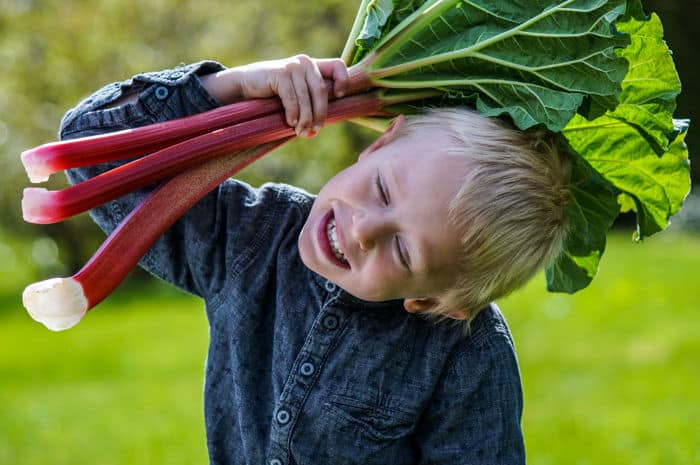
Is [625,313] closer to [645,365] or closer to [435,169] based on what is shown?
[645,365]

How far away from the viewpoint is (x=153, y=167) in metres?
2.22

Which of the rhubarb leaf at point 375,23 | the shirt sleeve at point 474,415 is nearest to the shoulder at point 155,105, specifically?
the rhubarb leaf at point 375,23

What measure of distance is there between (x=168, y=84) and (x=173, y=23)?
12.7 metres

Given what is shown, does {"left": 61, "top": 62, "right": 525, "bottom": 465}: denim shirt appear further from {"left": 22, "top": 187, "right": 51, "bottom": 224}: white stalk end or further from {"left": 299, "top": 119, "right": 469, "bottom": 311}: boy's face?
{"left": 22, "top": 187, "right": 51, "bottom": 224}: white stalk end

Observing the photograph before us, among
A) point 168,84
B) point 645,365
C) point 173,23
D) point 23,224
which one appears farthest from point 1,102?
point 168,84

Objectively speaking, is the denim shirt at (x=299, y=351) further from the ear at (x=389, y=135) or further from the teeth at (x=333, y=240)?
the ear at (x=389, y=135)

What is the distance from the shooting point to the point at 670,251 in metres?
11.4

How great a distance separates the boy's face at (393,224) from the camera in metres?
2.20

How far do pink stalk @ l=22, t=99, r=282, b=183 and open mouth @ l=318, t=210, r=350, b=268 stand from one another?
1.02ft

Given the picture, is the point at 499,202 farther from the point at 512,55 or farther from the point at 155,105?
the point at 155,105

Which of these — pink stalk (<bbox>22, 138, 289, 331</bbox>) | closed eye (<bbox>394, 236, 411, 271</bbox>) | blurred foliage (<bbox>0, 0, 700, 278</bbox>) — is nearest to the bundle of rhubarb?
pink stalk (<bbox>22, 138, 289, 331</bbox>)

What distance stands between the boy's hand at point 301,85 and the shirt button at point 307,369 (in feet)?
1.99

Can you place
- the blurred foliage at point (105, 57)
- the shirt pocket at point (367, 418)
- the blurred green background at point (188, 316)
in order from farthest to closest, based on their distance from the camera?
the blurred foliage at point (105, 57)
the blurred green background at point (188, 316)
the shirt pocket at point (367, 418)

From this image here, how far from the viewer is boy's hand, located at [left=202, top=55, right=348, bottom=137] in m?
2.29
